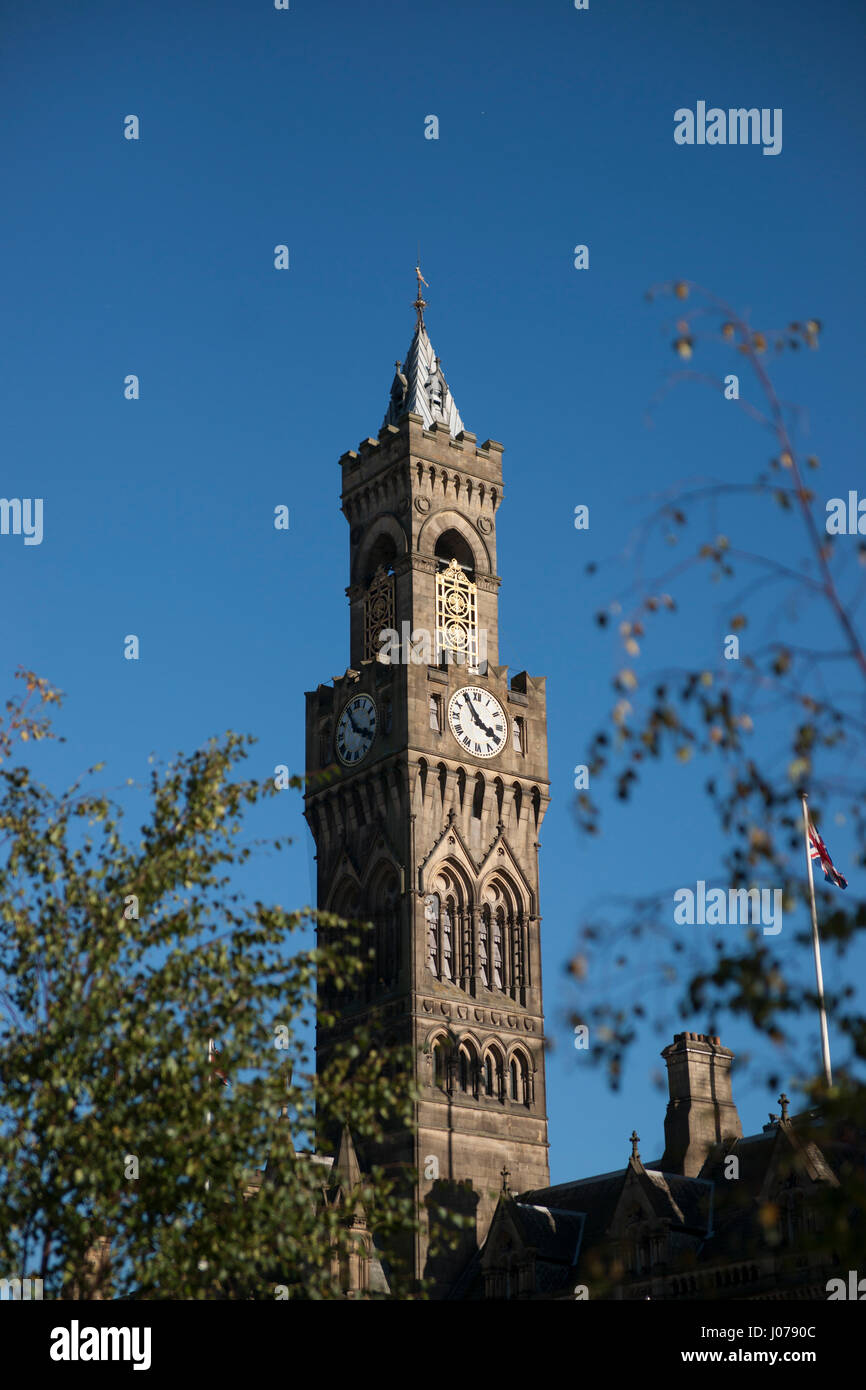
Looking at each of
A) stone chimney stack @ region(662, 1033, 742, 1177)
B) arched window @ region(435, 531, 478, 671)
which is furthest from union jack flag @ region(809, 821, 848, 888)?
arched window @ region(435, 531, 478, 671)

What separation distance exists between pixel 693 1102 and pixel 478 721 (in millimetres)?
18473

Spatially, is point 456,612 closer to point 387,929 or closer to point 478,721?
point 478,721

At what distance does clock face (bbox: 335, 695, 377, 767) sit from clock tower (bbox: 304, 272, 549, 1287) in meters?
0.08

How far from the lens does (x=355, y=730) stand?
78.2m

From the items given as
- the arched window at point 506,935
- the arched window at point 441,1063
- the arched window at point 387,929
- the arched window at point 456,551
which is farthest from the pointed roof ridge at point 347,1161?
the arched window at point 456,551

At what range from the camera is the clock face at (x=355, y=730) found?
77.2m

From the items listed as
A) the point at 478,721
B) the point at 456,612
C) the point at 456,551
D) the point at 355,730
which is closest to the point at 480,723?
the point at 478,721

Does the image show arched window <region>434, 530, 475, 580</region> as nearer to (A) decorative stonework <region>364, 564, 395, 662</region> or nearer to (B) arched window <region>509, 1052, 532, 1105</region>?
(A) decorative stonework <region>364, 564, 395, 662</region>

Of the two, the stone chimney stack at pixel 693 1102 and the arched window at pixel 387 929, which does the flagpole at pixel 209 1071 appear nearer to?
the stone chimney stack at pixel 693 1102

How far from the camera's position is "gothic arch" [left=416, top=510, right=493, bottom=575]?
7912cm

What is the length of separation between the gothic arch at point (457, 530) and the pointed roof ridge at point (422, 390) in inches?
164

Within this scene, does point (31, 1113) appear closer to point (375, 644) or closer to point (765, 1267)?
point (765, 1267)
